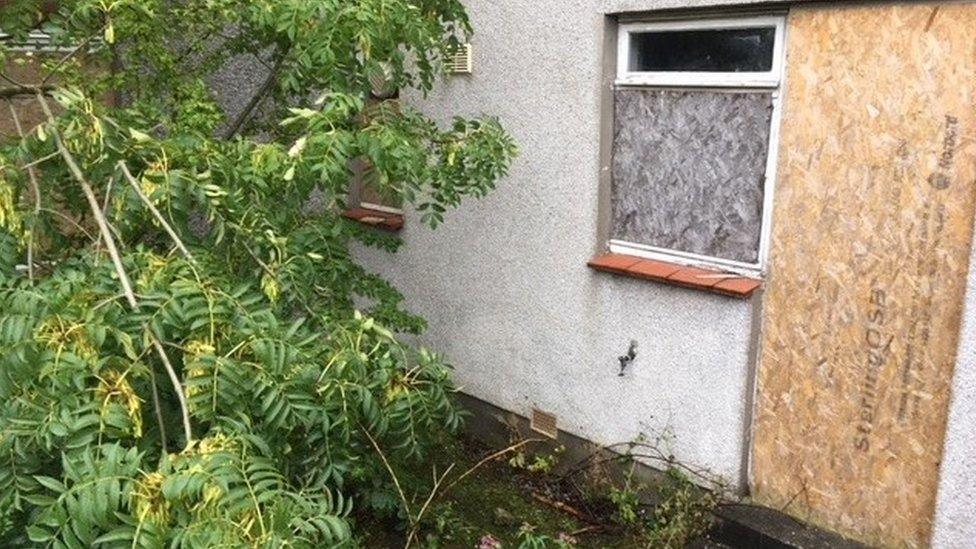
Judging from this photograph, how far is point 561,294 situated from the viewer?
16.8 feet

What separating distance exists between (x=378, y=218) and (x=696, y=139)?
2711 mm

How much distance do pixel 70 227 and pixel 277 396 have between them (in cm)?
184

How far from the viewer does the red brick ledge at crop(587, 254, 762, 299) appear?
413 cm

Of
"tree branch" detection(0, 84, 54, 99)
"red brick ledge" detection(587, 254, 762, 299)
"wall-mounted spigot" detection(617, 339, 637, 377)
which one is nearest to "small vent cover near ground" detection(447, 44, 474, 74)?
"red brick ledge" detection(587, 254, 762, 299)

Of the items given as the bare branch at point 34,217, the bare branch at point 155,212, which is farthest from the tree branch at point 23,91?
the bare branch at point 155,212

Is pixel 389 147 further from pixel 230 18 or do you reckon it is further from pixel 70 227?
pixel 70 227

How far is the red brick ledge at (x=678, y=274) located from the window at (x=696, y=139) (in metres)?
0.06

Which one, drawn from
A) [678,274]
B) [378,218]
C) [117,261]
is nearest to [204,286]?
[117,261]

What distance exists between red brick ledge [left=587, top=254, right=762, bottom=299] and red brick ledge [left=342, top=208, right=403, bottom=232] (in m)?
1.85

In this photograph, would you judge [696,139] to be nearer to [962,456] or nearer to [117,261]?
[962,456]

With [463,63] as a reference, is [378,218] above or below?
below

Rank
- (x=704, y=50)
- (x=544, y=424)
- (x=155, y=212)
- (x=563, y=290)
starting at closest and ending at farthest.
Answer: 1. (x=155, y=212)
2. (x=704, y=50)
3. (x=563, y=290)
4. (x=544, y=424)

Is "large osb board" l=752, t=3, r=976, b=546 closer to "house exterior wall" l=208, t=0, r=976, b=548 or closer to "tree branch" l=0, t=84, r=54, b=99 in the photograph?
"house exterior wall" l=208, t=0, r=976, b=548

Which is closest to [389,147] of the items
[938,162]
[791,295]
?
[791,295]
